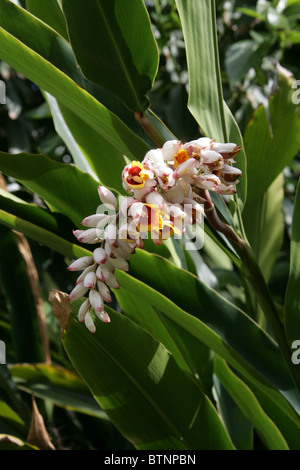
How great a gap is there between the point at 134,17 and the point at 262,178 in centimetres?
33

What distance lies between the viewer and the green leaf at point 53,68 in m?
0.58

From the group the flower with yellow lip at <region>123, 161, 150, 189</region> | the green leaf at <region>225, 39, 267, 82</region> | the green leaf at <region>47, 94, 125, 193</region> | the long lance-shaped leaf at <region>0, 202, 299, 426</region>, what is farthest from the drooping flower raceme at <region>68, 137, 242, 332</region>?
the green leaf at <region>225, 39, 267, 82</region>

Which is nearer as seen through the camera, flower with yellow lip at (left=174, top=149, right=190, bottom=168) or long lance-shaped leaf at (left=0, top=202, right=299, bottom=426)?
flower with yellow lip at (left=174, top=149, right=190, bottom=168)

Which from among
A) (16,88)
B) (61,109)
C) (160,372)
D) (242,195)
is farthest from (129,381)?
(16,88)

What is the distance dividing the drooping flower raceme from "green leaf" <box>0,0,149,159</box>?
14cm

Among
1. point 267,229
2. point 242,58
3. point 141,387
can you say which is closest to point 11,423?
point 141,387

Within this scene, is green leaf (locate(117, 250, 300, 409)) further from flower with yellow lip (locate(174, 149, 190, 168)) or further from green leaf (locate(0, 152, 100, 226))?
flower with yellow lip (locate(174, 149, 190, 168))

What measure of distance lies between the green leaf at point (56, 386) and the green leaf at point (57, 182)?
16.8 inches

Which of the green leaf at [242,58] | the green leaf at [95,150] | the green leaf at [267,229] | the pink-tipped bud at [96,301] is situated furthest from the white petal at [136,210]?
the green leaf at [242,58]

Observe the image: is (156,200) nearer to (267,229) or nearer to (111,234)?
(111,234)

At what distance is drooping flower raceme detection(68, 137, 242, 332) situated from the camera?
1.37ft

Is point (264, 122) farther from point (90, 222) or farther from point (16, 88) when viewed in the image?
point (16, 88)

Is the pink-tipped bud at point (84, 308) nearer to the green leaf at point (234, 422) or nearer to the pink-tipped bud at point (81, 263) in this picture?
the pink-tipped bud at point (81, 263)

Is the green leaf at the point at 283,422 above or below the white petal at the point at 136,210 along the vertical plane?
below
